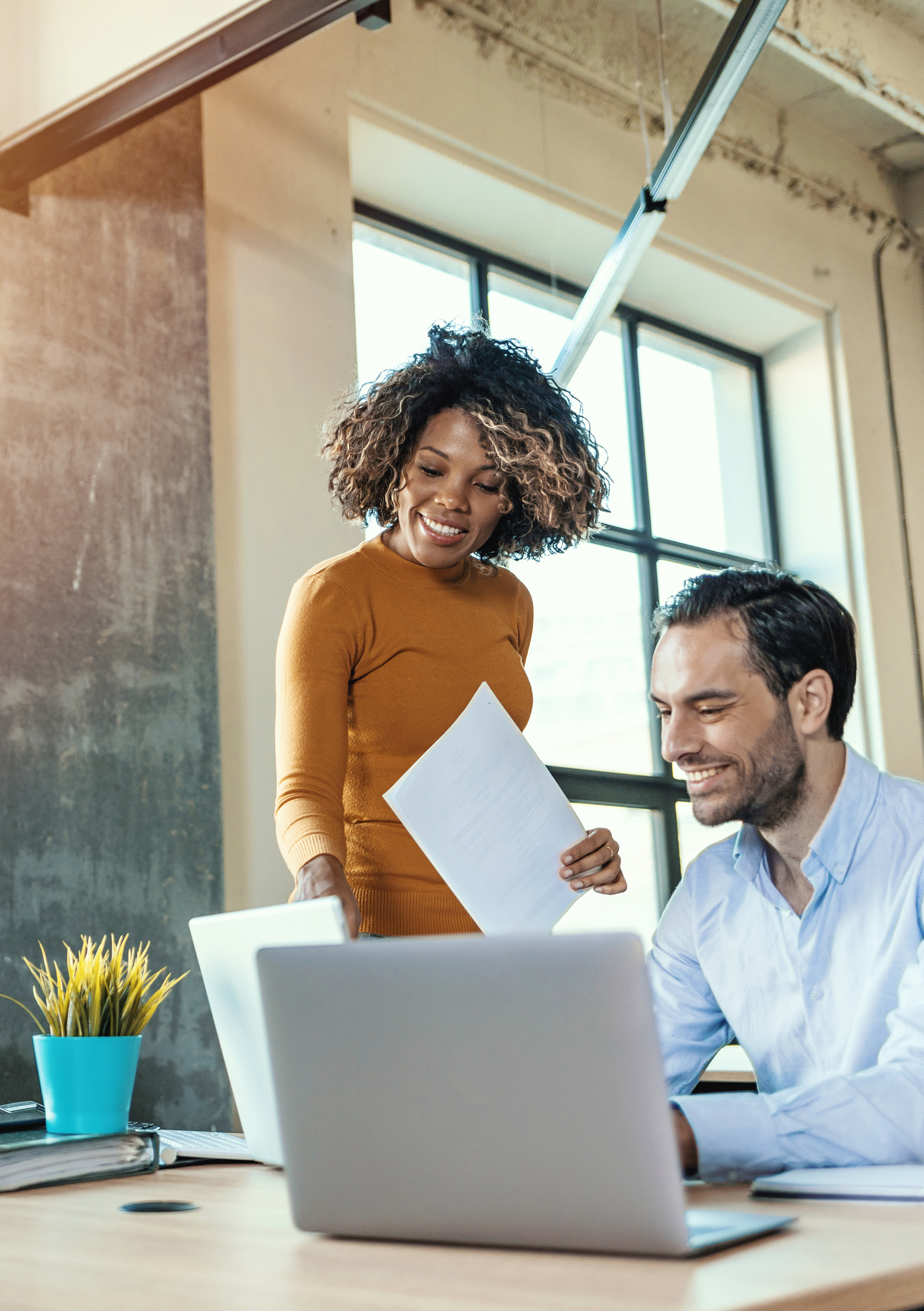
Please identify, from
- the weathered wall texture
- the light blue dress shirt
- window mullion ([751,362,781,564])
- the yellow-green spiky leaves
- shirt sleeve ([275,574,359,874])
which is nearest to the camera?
the light blue dress shirt

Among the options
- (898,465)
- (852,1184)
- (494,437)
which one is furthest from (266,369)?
(898,465)

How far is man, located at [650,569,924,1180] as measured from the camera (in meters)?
1.31

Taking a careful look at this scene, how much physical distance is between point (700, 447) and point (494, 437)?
3.65 m

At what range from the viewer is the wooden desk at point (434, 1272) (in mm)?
644

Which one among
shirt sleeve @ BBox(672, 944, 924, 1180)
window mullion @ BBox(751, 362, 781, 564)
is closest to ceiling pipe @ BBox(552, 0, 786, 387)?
shirt sleeve @ BBox(672, 944, 924, 1180)

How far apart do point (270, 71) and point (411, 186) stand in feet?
2.36

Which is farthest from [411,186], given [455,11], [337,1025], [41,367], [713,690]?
[337,1025]

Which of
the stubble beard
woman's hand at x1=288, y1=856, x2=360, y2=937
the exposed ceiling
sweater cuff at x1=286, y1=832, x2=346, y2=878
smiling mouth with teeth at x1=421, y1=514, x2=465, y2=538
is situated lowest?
woman's hand at x1=288, y1=856, x2=360, y2=937

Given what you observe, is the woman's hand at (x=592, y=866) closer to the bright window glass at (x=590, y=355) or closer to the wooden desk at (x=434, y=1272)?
the wooden desk at (x=434, y=1272)

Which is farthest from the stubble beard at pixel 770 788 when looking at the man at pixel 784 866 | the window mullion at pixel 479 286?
the window mullion at pixel 479 286

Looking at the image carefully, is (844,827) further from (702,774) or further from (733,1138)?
(733,1138)

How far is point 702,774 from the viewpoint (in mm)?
1547

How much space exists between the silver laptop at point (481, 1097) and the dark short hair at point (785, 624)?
2.66ft

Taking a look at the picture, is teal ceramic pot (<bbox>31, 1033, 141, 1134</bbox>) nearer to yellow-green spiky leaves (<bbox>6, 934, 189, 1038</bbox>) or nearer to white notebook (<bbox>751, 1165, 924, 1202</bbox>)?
yellow-green spiky leaves (<bbox>6, 934, 189, 1038</bbox>)
